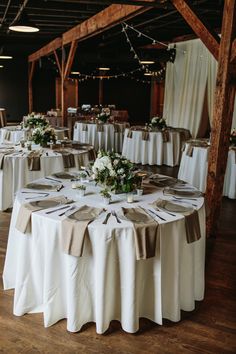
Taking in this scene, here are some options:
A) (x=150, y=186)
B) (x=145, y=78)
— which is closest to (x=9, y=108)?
(x=145, y=78)

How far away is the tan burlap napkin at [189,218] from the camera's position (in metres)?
2.52

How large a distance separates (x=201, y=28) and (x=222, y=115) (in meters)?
1.01

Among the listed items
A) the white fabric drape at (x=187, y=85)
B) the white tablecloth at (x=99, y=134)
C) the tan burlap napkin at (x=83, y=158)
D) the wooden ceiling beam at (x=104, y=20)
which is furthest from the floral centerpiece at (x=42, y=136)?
the white fabric drape at (x=187, y=85)

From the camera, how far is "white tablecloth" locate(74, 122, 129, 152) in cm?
894

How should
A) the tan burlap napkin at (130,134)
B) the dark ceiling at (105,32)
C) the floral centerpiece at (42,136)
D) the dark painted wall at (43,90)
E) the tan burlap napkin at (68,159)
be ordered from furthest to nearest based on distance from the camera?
1. the dark painted wall at (43,90)
2. the tan burlap napkin at (130,134)
3. the dark ceiling at (105,32)
4. the floral centerpiece at (42,136)
5. the tan burlap napkin at (68,159)

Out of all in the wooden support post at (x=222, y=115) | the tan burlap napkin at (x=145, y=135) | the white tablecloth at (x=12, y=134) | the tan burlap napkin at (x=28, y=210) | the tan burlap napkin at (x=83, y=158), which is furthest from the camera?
the tan burlap napkin at (x=145, y=135)

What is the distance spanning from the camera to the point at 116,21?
5891mm

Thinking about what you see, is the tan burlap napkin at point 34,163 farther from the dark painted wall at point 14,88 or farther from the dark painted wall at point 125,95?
the dark painted wall at point 125,95

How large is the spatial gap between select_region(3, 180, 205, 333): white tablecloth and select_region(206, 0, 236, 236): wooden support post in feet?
4.60

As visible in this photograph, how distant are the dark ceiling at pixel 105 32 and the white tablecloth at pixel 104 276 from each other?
3.26 m

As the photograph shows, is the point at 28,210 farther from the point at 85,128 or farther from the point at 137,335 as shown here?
the point at 85,128

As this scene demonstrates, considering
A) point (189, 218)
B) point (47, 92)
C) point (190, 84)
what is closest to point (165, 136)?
point (190, 84)

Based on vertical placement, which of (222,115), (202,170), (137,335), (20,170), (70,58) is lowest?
(137,335)

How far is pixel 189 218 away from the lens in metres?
2.54
